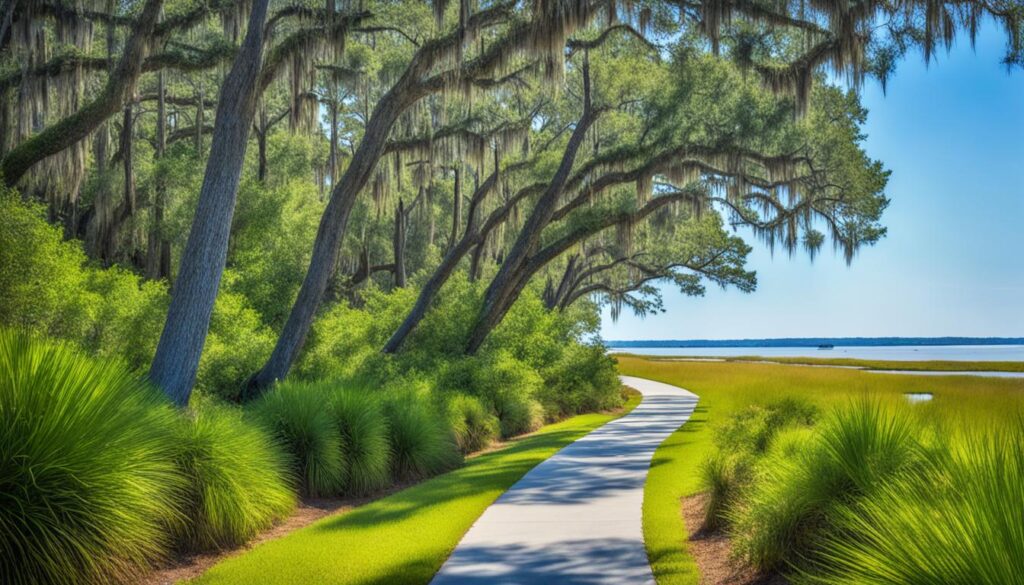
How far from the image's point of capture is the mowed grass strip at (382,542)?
6.56m

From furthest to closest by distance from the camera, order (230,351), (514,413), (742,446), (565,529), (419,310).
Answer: (419,310) → (514,413) → (230,351) → (742,446) → (565,529)

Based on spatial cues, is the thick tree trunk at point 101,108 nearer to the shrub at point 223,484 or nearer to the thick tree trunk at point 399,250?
the shrub at point 223,484

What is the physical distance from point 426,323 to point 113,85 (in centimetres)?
1064

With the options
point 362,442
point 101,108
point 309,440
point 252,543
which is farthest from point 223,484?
point 101,108

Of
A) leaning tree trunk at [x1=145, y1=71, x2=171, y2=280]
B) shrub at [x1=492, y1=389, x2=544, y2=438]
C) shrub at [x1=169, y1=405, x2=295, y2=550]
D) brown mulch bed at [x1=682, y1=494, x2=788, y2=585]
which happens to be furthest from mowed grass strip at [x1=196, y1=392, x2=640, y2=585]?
leaning tree trunk at [x1=145, y1=71, x2=171, y2=280]

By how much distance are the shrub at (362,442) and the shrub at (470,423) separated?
329cm

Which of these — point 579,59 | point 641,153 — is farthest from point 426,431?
point 579,59

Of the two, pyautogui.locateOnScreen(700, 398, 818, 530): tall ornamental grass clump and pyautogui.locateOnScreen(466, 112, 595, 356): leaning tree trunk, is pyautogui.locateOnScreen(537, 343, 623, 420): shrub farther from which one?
pyautogui.locateOnScreen(700, 398, 818, 530): tall ornamental grass clump

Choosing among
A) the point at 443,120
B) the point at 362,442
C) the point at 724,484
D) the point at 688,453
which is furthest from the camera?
the point at 443,120

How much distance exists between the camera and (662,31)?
19.5 m

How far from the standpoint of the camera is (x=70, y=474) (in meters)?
5.92

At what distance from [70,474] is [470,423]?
10.7 meters

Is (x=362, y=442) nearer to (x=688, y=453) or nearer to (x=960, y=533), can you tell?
(x=688, y=453)

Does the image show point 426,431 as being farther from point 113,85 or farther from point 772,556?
point 113,85
